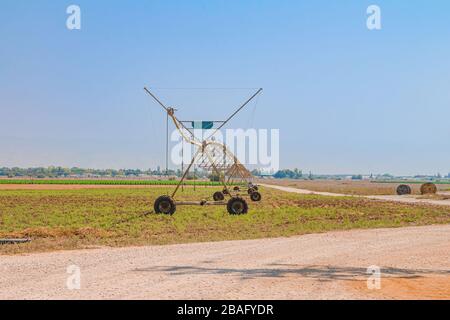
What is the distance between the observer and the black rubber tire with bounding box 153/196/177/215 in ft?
95.6

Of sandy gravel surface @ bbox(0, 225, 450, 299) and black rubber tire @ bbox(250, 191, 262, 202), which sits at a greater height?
black rubber tire @ bbox(250, 191, 262, 202)

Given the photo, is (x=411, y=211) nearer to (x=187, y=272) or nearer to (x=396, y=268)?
(x=396, y=268)

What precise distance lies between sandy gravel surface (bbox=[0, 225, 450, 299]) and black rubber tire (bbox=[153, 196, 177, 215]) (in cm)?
1037

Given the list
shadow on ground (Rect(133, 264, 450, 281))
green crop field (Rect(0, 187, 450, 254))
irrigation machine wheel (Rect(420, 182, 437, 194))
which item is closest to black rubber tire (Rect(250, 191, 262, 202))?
green crop field (Rect(0, 187, 450, 254))

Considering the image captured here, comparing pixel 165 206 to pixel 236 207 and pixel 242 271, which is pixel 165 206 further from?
pixel 242 271

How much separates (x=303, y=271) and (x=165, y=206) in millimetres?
16907

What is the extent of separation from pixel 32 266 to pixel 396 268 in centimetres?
958

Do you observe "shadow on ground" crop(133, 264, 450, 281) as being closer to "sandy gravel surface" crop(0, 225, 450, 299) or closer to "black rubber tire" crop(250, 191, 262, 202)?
"sandy gravel surface" crop(0, 225, 450, 299)

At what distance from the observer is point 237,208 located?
97.7 ft

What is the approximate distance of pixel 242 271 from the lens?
13.1 m

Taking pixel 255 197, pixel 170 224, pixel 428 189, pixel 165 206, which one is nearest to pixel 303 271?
pixel 170 224

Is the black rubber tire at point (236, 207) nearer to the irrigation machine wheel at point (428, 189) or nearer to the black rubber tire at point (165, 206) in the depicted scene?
the black rubber tire at point (165, 206)

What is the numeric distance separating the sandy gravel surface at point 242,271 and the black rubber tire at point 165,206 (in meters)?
10.4

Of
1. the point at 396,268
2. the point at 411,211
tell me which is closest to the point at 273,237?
the point at 396,268
